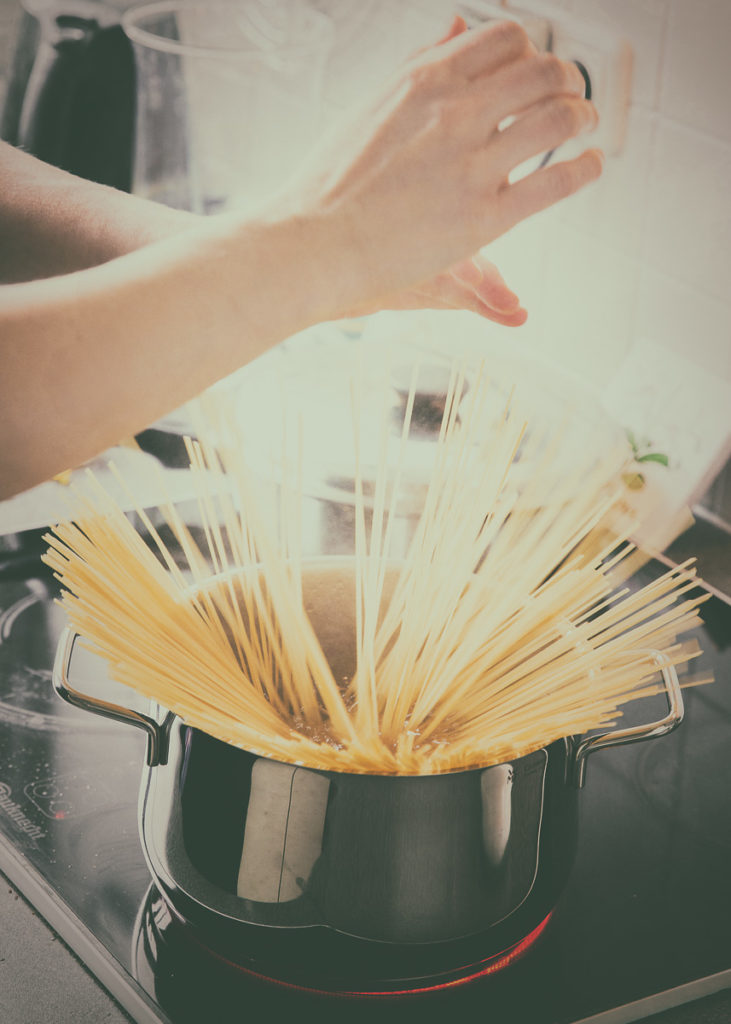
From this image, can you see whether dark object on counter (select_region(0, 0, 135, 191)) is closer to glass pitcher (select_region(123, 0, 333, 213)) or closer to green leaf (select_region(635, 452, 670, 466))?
glass pitcher (select_region(123, 0, 333, 213))

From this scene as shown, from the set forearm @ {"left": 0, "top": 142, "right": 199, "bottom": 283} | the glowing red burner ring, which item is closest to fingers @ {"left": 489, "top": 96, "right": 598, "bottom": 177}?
forearm @ {"left": 0, "top": 142, "right": 199, "bottom": 283}

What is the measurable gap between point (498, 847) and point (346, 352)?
1.48 ft

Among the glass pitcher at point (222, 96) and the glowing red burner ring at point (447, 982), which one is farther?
the glass pitcher at point (222, 96)

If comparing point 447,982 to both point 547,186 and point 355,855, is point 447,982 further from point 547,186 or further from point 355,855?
point 547,186

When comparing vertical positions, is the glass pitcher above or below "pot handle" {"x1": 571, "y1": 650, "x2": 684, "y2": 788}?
above

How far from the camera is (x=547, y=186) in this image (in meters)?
0.29

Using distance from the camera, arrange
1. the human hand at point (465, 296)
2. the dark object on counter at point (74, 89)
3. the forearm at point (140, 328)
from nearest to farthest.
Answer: the forearm at point (140, 328), the human hand at point (465, 296), the dark object on counter at point (74, 89)

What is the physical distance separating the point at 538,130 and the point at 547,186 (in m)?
0.02

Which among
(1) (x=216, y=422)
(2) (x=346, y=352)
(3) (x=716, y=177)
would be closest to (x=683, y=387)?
(3) (x=716, y=177)

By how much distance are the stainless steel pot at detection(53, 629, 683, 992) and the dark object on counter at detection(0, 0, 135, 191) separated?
0.59 m

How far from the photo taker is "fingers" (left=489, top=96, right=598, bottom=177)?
0.28 m

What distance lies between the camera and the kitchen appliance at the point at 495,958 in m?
0.36

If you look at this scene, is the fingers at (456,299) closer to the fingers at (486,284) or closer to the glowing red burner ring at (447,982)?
the fingers at (486,284)

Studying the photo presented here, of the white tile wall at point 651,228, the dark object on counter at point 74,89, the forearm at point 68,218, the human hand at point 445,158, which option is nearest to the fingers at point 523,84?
the human hand at point 445,158
